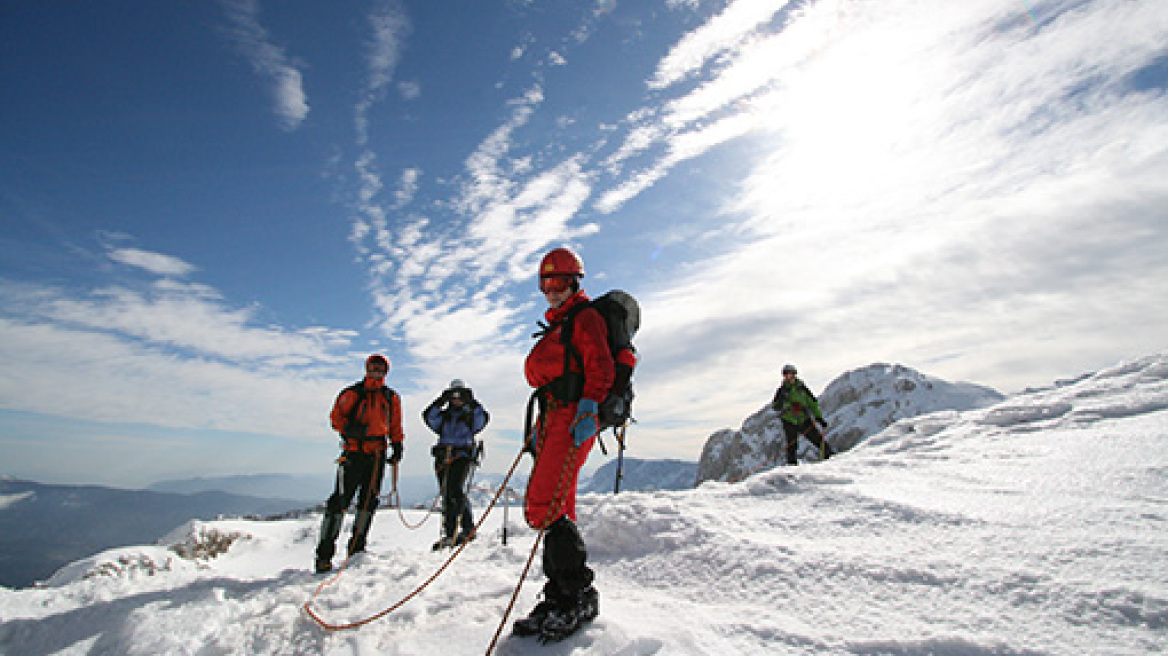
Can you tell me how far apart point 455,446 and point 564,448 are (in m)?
5.73

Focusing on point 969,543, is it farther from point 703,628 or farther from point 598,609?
point 598,609

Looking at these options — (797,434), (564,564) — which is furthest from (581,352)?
(797,434)

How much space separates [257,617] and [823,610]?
12.0ft

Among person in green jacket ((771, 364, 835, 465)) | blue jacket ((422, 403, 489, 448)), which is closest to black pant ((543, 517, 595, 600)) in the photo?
blue jacket ((422, 403, 489, 448))

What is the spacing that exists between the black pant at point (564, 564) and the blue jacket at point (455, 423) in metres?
5.61

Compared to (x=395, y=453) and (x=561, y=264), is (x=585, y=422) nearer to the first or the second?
(x=561, y=264)

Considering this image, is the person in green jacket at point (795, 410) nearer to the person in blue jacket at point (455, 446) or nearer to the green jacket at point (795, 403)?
the green jacket at point (795, 403)

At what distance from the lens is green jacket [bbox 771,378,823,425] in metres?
12.0

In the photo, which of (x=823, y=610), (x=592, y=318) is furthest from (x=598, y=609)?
(x=592, y=318)

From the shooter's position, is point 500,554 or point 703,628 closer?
point 703,628

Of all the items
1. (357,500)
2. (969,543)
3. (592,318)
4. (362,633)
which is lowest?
(362,633)

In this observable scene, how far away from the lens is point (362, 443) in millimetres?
6574

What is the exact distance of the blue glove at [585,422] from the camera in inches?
127

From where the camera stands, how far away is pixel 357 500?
21.8ft
